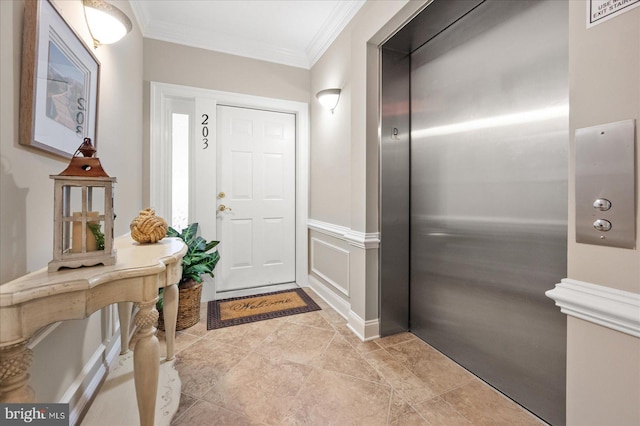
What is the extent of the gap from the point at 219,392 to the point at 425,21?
2538 mm

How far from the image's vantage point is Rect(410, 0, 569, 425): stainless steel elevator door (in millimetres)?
1299

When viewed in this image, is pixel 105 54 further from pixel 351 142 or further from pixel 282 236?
pixel 282 236

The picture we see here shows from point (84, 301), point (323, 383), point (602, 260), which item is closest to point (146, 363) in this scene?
point (84, 301)

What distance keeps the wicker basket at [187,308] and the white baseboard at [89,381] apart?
1.50ft

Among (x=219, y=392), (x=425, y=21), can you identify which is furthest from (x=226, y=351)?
(x=425, y=21)

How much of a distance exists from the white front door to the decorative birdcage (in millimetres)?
1923

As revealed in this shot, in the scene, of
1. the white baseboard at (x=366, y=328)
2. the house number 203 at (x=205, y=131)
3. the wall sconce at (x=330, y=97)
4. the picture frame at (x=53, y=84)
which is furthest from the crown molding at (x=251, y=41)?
the white baseboard at (x=366, y=328)

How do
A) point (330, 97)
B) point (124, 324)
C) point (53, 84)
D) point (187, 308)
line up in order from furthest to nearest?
point (330, 97) < point (187, 308) < point (124, 324) < point (53, 84)

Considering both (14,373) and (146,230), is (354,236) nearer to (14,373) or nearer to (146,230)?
(146,230)

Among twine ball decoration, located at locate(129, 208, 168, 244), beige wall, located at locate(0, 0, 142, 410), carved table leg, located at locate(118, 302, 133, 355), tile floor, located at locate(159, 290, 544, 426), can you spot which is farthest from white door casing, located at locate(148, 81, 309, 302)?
A: twine ball decoration, located at locate(129, 208, 168, 244)

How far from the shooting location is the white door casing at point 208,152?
2610 millimetres

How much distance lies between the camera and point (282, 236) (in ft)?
10.5

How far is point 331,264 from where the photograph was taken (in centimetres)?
272

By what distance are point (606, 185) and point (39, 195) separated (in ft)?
6.30
